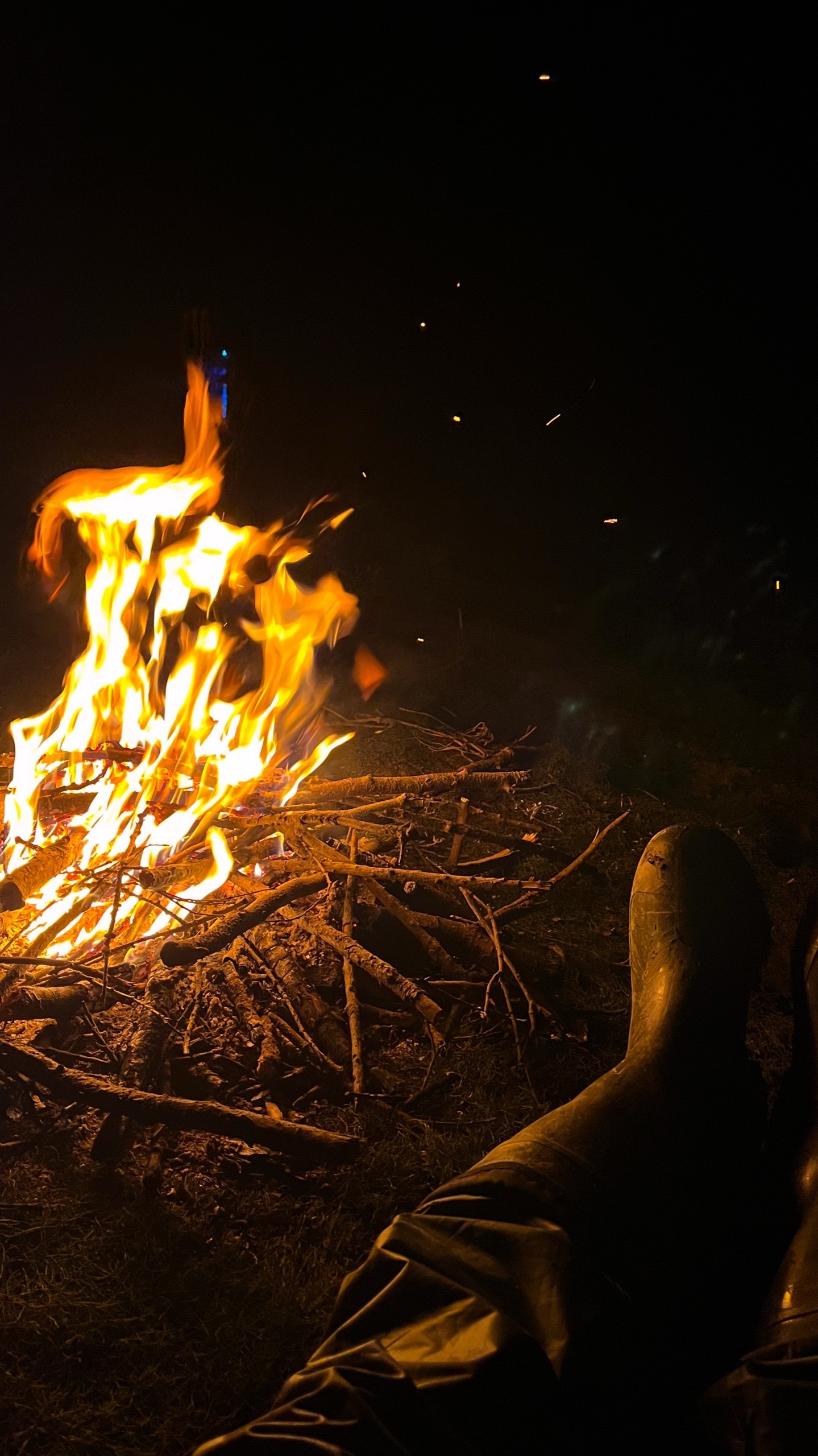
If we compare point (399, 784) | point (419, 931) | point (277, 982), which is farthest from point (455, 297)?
point (277, 982)

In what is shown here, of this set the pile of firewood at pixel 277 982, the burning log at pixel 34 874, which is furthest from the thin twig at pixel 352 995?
the burning log at pixel 34 874

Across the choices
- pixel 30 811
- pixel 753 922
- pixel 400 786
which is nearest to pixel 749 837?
pixel 753 922

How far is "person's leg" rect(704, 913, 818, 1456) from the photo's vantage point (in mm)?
1305

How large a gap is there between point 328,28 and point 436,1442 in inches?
326

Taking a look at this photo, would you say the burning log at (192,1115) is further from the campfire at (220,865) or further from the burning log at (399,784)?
the burning log at (399,784)

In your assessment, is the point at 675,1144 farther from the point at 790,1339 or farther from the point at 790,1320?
the point at 790,1339

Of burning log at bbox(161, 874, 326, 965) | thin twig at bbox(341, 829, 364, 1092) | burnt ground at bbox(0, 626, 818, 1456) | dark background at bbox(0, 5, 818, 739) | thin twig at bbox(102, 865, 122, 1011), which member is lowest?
burnt ground at bbox(0, 626, 818, 1456)

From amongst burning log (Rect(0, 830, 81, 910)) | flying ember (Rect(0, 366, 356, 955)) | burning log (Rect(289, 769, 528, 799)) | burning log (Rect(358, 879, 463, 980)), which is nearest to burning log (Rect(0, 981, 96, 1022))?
flying ember (Rect(0, 366, 356, 955))

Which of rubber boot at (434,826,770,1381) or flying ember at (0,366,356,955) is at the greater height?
flying ember at (0,366,356,955)

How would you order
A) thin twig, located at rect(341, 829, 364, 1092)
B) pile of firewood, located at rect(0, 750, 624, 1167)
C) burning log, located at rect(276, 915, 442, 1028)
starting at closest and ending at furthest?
pile of firewood, located at rect(0, 750, 624, 1167)
thin twig, located at rect(341, 829, 364, 1092)
burning log, located at rect(276, 915, 442, 1028)

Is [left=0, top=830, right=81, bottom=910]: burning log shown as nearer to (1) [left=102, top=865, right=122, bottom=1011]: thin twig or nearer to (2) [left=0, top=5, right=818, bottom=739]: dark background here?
(1) [left=102, top=865, right=122, bottom=1011]: thin twig

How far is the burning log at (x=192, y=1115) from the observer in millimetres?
2367

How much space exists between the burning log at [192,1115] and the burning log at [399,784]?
1.96 metres

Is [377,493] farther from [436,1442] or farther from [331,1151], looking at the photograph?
Result: [436,1442]
